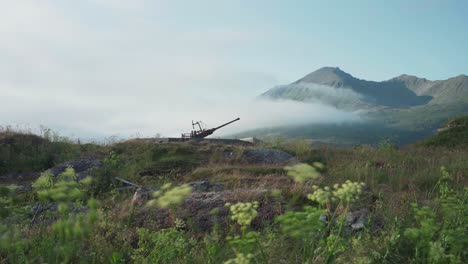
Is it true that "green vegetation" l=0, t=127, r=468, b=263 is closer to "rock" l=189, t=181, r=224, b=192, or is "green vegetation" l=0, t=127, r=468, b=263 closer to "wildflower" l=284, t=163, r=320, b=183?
"wildflower" l=284, t=163, r=320, b=183

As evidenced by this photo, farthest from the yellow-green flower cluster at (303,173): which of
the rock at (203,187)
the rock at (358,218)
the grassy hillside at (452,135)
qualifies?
the grassy hillside at (452,135)

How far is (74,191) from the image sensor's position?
2.29 meters

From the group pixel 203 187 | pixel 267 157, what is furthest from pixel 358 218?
pixel 267 157

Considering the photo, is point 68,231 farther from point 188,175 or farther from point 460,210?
point 188,175

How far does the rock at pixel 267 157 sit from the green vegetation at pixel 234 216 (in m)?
0.50

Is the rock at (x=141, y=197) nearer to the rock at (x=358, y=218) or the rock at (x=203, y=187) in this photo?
the rock at (x=203, y=187)

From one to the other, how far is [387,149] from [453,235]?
18.7 m

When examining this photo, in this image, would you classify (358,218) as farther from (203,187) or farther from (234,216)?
(234,216)

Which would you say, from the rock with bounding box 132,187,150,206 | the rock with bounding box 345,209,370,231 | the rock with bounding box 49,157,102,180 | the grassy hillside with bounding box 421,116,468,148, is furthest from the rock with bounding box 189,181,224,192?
the grassy hillside with bounding box 421,116,468,148

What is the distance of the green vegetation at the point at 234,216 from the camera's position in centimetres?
232

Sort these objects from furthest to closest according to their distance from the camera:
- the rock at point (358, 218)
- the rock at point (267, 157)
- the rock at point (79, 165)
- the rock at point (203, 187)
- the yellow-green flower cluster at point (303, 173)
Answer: the rock at point (267, 157)
the rock at point (79, 165)
the rock at point (203, 187)
the rock at point (358, 218)
the yellow-green flower cluster at point (303, 173)

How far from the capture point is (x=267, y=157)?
19609 millimetres

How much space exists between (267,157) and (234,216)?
17.6 meters

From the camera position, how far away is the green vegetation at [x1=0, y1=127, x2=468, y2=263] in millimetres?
2316
